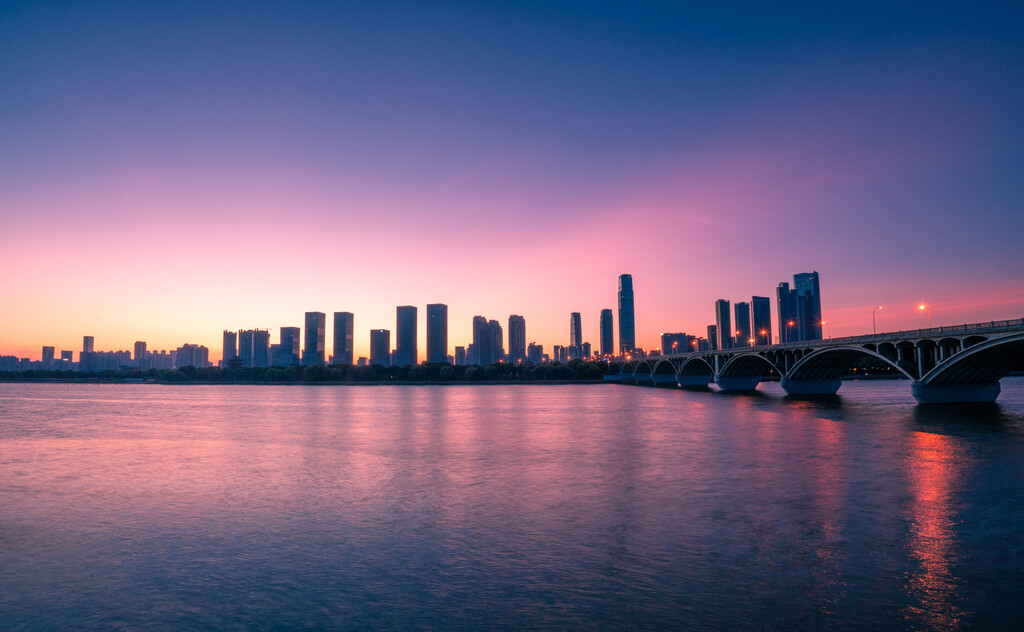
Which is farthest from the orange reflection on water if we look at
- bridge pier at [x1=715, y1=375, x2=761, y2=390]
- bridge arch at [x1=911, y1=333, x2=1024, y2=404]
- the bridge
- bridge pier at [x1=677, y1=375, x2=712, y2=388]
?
bridge pier at [x1=677, y1=375, x2=712, y2=388]

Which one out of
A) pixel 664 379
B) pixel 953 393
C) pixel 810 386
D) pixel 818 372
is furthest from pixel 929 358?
pixel 664 379

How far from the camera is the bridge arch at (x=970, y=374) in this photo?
54.2 meters

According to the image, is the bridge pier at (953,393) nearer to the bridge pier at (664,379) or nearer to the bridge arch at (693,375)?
the bridge arch at (693,375)

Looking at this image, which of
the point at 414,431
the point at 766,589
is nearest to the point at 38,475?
the point at 414,431

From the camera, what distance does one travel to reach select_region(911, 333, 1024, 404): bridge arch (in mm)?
54188

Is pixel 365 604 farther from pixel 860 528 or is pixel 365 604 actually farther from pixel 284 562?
pixel 860 528

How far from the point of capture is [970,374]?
6312 centimetres

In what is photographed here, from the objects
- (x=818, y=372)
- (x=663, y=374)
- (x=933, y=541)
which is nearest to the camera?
(x=933, y=541)

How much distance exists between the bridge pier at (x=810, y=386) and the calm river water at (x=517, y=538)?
6358 centimetres

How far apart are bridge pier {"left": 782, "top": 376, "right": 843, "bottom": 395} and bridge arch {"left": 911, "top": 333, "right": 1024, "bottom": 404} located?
2850cm

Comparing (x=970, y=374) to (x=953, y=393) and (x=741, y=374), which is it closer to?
(x=953, y=393)

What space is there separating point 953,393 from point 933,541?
64933 mm

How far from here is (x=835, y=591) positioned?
10.6 m

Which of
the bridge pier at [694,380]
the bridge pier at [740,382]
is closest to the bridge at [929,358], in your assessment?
the bridge pier at [740,382]
